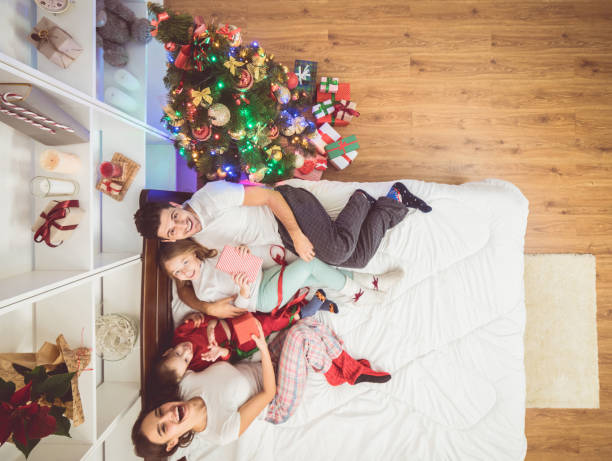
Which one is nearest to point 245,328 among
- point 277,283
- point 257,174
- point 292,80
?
point 277,283

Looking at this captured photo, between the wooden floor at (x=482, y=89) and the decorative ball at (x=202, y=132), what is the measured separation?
0.98 m

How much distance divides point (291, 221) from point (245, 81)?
0.69 metres

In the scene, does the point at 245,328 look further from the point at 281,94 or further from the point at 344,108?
the point at 344,108

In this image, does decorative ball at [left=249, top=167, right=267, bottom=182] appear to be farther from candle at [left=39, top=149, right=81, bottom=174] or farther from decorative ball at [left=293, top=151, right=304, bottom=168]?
candle at [left=39, top=149, right=81, bottom=174]

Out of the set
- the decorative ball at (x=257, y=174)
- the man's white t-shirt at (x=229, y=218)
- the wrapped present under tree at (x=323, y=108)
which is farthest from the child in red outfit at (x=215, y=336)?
the wrapped present under tree at (x=323, y=108)

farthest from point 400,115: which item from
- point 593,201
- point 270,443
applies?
point 270,443

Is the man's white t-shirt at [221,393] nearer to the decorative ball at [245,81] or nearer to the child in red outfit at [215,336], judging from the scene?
the child in red outfit at [215,336]

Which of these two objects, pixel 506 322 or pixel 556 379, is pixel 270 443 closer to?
pixel 506 322

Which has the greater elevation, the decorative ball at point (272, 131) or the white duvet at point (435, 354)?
the decorative ball at point (272, 131)

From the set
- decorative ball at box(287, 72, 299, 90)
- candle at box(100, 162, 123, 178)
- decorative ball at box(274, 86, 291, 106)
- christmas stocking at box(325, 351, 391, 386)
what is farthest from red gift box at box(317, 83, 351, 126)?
christmas stocking at box(325, 351, 391, 386)

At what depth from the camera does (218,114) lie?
1.39m

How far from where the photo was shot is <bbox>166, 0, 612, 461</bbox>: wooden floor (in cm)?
214

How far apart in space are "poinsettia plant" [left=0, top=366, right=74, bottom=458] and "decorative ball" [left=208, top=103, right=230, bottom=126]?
3.76 feet

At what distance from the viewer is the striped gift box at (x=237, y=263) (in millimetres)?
1512
